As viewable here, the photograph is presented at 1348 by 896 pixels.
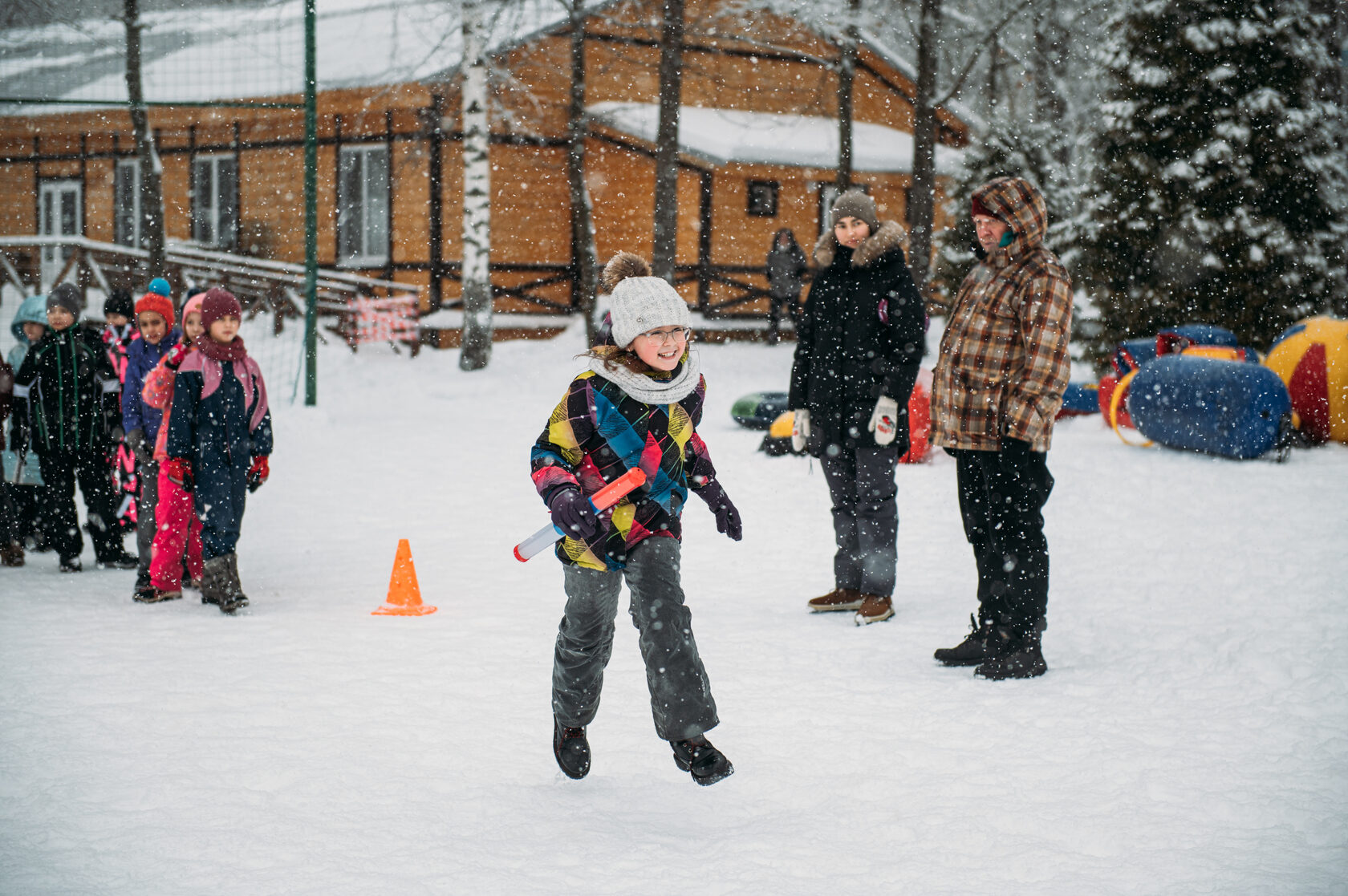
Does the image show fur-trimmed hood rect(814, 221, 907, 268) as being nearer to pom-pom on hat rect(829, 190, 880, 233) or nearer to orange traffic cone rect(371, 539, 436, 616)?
pom-pom on hat rect(829, 190, 880, 233)

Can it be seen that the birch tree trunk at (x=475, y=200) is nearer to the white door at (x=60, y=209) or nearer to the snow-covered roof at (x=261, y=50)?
the snow-covered roof at (x=261, y=50)

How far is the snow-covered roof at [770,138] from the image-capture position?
23625 mm

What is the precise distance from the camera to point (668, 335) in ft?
12.6

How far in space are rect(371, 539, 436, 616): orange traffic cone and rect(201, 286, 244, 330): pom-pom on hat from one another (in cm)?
145

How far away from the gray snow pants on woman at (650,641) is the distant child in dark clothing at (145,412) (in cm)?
351

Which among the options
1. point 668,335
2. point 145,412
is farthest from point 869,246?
point 145,412

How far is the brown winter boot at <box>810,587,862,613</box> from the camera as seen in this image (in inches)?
247

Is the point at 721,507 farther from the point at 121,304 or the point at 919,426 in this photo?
the point at 919,426

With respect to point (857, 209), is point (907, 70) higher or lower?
higher

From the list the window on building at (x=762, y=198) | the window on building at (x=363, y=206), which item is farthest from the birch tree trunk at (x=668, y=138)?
the window on building at (x=762, y=198)

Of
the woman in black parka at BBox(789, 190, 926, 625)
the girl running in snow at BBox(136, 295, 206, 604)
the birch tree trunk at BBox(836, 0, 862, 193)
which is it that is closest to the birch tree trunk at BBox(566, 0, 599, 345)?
the birch tree trunk at BBox(836, 0, 862, 193)

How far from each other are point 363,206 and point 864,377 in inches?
766

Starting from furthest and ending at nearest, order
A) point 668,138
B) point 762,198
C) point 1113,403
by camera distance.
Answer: point 762,198 → point 668,138 → point 1113,403

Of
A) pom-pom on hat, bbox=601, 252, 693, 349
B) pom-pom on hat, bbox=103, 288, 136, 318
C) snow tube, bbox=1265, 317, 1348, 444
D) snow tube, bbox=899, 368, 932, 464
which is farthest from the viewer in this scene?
snow tube, bbox=1265, 317, 1348, 444
